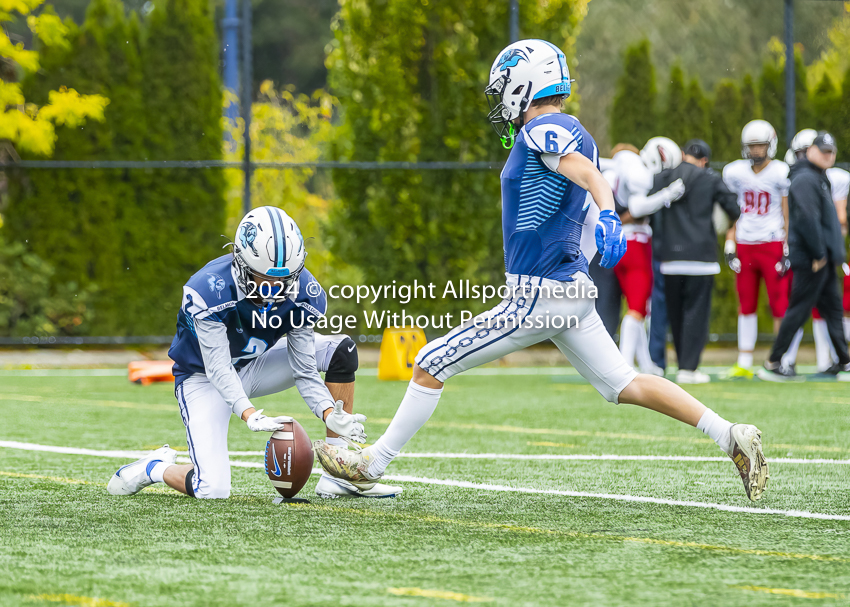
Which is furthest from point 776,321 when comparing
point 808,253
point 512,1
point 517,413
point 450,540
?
point 450,540

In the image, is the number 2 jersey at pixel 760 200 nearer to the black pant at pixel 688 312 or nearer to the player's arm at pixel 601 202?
the black pant at pixel 688 312

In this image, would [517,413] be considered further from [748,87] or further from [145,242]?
[748,87]

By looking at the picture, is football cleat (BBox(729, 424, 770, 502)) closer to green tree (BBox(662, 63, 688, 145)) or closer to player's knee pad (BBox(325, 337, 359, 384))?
player's knee pad (BBox(325, 337, 359, 384))

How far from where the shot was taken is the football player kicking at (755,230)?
1140cm

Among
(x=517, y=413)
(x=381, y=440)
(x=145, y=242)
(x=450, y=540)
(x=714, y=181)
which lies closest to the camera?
(x=450, y=540)

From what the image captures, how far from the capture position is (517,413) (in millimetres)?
8836

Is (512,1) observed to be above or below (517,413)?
above

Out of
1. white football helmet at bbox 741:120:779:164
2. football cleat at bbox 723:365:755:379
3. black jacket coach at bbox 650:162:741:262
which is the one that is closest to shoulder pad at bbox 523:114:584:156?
black jacket coach at bbox 650:162:741:262

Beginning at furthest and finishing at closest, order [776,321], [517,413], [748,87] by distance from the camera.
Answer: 1. [748,87]
2. [776,321]
3. [517,413]

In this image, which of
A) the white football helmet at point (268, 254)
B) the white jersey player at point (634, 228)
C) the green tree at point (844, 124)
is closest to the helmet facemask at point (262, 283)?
the white football helmet at point (268, 254)

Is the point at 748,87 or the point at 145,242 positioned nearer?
the point at 145,242

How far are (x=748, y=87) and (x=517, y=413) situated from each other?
27.8 feet

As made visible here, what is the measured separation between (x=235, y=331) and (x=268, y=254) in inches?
21.0

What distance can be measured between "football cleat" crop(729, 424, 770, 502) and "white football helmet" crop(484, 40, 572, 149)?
156cm
